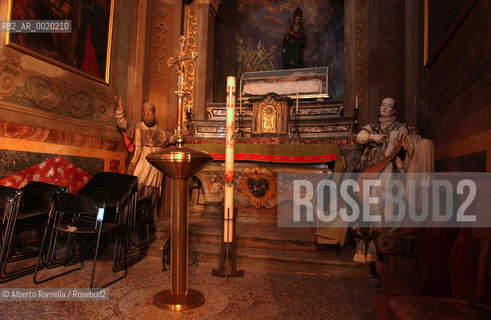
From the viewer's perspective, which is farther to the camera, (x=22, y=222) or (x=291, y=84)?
(x=291, y=84)

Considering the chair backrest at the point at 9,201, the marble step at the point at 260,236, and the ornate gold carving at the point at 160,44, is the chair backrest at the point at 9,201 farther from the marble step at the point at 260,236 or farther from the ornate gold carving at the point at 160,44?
the ornate gold carving at the point at 160,44

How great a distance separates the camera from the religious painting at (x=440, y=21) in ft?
9.23

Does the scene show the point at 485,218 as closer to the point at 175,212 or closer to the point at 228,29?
the point at 175,212

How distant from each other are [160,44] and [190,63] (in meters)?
0.66

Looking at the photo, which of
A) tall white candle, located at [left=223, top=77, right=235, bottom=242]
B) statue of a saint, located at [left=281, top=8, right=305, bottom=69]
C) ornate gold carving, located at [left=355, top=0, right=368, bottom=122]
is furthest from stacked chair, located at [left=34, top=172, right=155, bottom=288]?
statue of a saint, located at [left=281, top=8, right=305, bottom=69]

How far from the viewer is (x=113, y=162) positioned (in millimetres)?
4938

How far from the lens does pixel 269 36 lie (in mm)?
7754

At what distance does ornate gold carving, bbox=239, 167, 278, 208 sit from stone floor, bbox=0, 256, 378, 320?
1.49 m

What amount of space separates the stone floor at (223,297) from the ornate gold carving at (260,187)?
4.88 ft

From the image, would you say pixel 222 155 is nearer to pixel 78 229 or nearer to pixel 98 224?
pixel 98 224

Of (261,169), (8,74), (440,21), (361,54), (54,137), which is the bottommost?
(261,169)

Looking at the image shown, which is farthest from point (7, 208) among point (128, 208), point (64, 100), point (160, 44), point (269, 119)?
point (160, 44)

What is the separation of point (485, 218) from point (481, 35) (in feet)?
6.27

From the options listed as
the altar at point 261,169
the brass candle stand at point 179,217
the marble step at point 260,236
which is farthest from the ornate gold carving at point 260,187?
the brass candle stand at point 179,217
